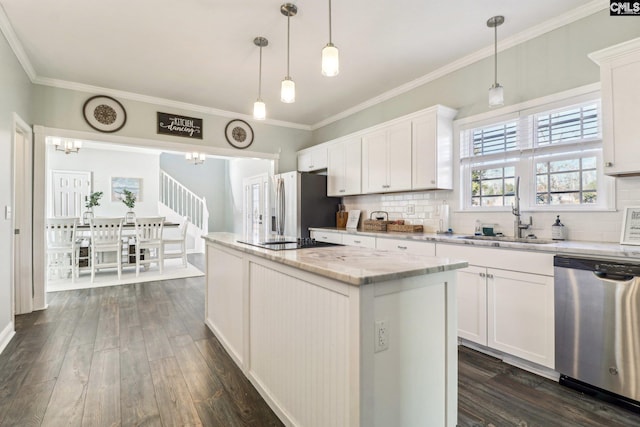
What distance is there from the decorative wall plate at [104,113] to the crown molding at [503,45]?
325 cm

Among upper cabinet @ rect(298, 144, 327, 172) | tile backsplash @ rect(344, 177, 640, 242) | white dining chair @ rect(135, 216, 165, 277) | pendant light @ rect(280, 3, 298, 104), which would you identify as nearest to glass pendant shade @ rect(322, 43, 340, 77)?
pendant light @ rect(280, 3, 298, 104)

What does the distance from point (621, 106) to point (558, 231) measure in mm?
966

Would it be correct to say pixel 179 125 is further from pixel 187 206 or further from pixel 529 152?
pixel 187 206

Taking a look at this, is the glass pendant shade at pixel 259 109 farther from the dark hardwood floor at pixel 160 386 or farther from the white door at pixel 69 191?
the white door at pixel 69 191

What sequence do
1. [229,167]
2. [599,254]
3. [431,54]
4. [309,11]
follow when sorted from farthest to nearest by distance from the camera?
1. [229,167]
2. [431,54]
3. [309,11]
4. [599,254]

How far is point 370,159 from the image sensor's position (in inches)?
161

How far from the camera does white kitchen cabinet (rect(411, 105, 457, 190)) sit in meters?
3.28

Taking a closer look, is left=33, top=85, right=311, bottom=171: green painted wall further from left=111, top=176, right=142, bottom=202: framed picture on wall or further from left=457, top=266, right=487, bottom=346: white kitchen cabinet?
left=111, top=176, right=142, bottom=202: framed picture on wall

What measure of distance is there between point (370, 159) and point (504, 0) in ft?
6.79

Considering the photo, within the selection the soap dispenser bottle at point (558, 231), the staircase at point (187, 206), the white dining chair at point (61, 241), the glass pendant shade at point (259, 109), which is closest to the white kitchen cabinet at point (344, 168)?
the glass pendant shade at point (259, 109)

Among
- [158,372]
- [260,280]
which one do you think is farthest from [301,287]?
[158,372]

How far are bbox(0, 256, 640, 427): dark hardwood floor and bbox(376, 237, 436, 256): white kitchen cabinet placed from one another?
0.87 metres

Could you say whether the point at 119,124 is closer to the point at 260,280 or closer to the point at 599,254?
the point at 260,280

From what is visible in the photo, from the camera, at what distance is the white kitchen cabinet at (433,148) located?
3.28 meters
